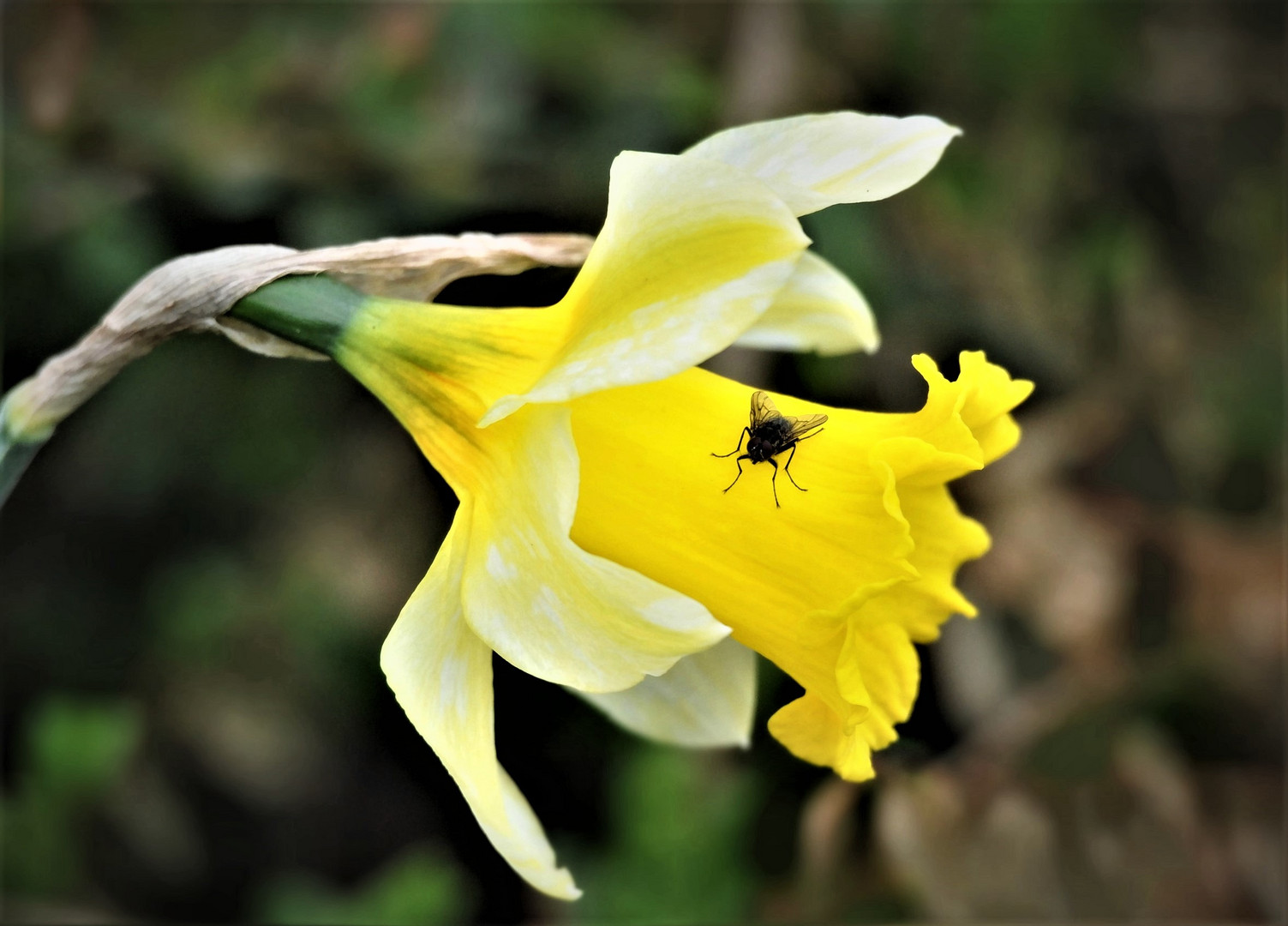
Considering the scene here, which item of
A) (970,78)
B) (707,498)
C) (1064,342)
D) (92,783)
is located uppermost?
(970,78)

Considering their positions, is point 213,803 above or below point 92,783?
below

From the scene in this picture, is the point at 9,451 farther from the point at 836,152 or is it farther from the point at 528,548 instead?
the point at 836,152

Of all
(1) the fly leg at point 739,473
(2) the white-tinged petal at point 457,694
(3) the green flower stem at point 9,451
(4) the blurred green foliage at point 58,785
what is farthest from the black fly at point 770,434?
(4) the blurred green foliage at point 58,785

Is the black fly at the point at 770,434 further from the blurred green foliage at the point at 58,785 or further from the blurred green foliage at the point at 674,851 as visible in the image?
the blurred green foliage at the point at 58,785

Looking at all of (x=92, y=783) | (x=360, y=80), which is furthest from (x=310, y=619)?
(x=360, y=80)

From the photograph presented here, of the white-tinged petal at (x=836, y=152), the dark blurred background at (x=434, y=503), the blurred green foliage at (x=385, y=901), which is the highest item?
the white-tinged petal at (x=836, y=152)

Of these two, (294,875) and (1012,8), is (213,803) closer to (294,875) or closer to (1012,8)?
(294,875)
